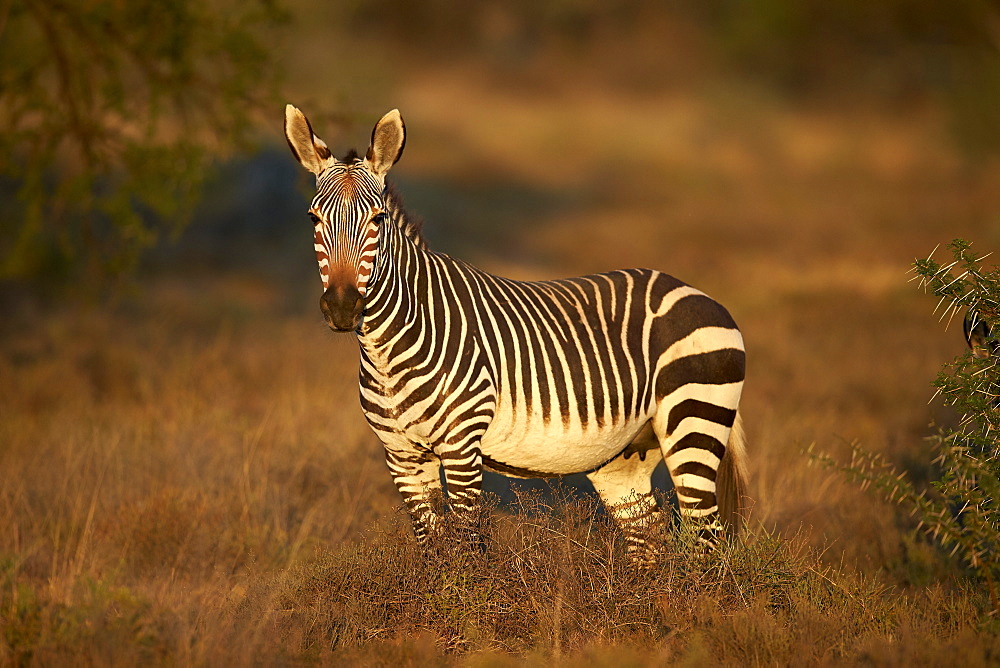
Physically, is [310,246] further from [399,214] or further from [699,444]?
[699,444]

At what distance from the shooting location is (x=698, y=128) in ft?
106

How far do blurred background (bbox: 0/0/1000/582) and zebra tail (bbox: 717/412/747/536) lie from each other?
2.63 ft

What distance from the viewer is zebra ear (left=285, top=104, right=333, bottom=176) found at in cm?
461

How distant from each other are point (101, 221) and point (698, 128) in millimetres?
21462

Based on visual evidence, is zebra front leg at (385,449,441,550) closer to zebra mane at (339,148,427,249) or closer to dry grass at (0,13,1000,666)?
dry grass at (0,13,1000,666)

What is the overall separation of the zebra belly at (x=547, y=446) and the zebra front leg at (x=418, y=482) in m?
0.30

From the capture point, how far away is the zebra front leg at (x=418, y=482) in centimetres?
486

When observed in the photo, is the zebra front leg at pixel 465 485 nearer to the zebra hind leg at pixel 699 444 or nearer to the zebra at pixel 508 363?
the zebra at pixel 508 363

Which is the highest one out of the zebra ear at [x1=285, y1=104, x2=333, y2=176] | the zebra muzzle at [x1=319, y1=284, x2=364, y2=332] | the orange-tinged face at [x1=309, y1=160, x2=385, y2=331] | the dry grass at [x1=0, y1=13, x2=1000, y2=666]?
the zebra ear at [x1=285, y1=104, x2=333, y2=176]

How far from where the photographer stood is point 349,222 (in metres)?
4.25

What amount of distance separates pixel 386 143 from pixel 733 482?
2806 mm

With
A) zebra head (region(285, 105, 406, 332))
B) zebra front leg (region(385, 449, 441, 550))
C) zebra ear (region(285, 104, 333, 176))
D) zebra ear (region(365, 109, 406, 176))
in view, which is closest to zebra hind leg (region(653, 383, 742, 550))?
zebra front leg (region(385, 449, 441, 550))

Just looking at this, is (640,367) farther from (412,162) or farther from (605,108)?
(605,108)

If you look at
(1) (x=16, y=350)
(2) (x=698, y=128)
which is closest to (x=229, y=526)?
(1) (x=16, y=350)
